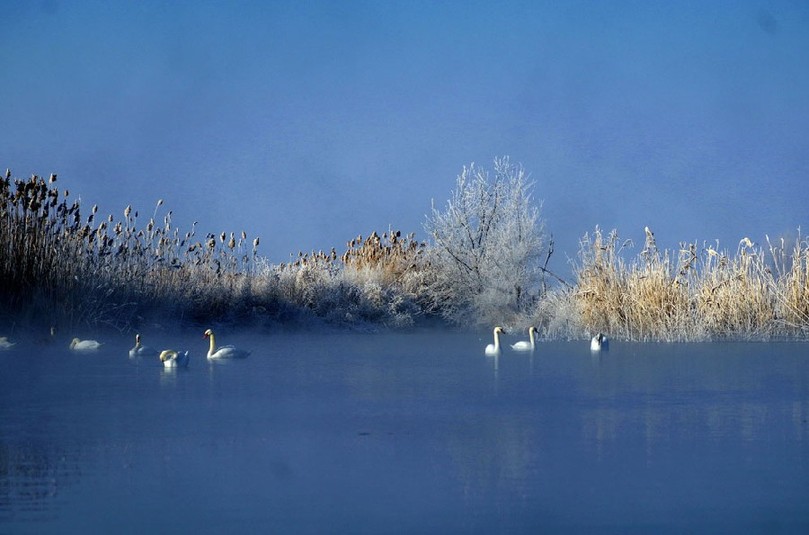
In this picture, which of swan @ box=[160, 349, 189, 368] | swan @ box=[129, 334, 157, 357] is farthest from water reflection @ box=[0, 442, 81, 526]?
swan @ box=[129, 334, 157, 357]

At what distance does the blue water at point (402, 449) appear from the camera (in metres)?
4.02

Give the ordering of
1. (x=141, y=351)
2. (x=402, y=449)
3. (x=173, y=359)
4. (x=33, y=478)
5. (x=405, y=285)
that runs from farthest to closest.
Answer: (x=405, y=285) < (x=141, y=351) < (x=173, y=359) < (x=402, y=449) < (x=33, y=478)

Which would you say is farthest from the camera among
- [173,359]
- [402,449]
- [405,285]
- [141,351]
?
[405,285]

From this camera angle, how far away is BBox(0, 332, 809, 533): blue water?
158 inches

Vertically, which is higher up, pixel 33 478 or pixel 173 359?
pixel 173 359

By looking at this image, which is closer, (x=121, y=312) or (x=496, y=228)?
(x=121, y=312)

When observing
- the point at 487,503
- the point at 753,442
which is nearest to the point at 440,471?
the point at 487,503

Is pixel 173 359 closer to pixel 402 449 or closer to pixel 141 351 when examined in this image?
pixel 141 351

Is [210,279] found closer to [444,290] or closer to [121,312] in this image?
[121,312]

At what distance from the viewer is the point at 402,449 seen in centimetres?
548

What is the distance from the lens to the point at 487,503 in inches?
165

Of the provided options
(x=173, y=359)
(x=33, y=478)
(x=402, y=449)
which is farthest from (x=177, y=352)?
(x=33, y=478)

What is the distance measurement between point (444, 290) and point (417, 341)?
4.35 metres

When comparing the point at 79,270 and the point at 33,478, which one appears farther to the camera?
the point at 79,270
